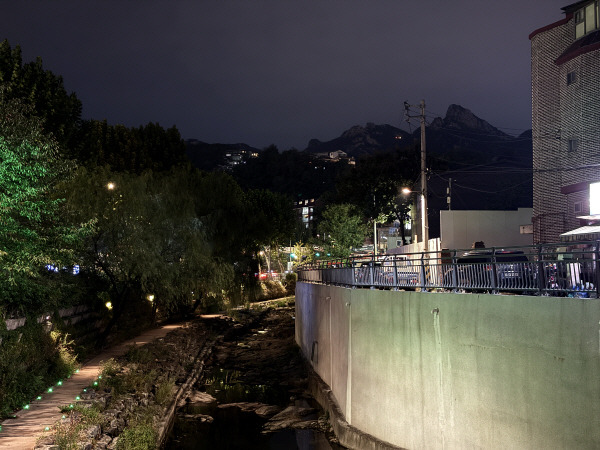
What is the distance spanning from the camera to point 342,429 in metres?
16.4

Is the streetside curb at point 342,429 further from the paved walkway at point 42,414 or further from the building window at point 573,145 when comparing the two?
the building window at point 573,145

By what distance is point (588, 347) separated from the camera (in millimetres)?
8758

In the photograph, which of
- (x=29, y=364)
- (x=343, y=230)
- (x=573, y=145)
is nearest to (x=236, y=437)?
(x=29, y=364)

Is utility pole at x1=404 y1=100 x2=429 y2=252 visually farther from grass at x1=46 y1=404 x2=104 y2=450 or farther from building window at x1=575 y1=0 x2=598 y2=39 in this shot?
grass at x1=46 y1=404 x2=104 y2=450

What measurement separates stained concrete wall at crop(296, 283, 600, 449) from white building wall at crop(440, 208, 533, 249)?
26491 millimetres

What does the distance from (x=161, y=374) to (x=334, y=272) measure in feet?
25.7

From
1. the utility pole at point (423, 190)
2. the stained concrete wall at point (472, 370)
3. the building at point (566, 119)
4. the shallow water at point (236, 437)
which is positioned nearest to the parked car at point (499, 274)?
the stained concrete wall at point (472, 370)

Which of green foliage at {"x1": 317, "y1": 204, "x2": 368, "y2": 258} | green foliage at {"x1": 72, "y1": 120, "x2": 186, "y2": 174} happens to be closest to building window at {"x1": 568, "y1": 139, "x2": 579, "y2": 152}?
green foliage at {"x1": 72, "y1": 120, "x2": 186, "y2": 174}

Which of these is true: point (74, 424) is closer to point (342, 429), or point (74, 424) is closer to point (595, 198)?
point (342, 429)

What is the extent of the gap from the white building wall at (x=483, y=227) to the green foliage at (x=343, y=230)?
21.4 metres

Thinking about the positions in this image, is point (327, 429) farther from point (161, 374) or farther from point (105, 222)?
point (105, 222)

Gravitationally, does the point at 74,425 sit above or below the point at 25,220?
below

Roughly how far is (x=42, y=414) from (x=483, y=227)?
3396 centimetres

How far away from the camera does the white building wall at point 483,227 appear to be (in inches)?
1657
